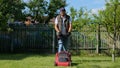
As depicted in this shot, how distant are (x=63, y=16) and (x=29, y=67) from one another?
2511mm

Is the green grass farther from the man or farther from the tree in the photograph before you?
the tree

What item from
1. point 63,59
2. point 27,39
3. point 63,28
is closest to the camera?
point 63,59

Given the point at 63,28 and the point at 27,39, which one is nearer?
the point at 63,28

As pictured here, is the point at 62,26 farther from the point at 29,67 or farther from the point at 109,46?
the point at 109,46

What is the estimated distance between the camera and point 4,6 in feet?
68.7

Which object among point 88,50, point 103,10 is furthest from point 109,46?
point 103,10

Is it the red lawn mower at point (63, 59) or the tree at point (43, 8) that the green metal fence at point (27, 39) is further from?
the tree at point (43, 8)

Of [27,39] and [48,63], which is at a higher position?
[27,39]

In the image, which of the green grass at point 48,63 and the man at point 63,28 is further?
the man at point 63,28

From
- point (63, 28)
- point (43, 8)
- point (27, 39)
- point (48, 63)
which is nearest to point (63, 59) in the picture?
point (48, 63)

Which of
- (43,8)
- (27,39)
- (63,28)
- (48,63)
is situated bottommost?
(48,63)

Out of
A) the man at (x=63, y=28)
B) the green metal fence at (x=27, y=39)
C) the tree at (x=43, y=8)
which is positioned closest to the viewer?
the man at (x=63, y=28)

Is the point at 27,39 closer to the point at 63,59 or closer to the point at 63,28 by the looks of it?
the point at 63,28

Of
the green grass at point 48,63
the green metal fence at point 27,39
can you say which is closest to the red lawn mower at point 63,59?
the green grass at point 48,63
